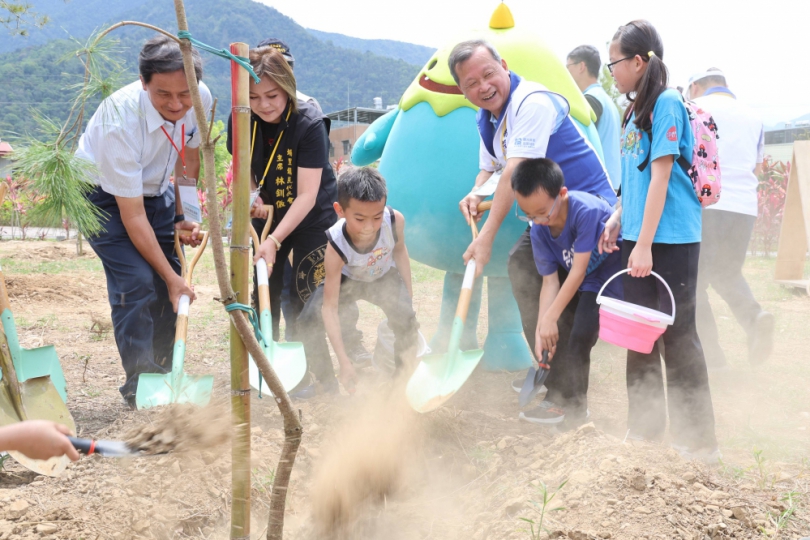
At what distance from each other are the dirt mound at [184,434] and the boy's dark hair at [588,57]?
11.4 ft

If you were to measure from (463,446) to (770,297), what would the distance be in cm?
482

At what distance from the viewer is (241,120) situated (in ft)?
4.63

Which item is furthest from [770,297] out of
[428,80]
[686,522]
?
[686,522]

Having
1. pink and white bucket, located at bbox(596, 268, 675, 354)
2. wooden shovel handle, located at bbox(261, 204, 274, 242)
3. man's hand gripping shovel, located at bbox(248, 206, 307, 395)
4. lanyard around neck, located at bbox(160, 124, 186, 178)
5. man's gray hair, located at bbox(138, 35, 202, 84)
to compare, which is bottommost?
man's hand gripping shovel, located at bbox(248, 206, 307, 395)

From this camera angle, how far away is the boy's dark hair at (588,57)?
411 centimetres

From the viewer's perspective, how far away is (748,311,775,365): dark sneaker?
371cm

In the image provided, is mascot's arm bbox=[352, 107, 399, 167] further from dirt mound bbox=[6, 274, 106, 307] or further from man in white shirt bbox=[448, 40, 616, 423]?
dirt mound bbox=[6, 274, 106, 307]

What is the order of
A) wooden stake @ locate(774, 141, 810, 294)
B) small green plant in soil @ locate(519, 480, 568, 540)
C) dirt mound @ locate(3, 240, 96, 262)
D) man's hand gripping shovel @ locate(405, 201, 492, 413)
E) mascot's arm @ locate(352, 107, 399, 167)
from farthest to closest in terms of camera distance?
dirt mound @ locate(3, 240, 96, 262), wooden stake @ locate(774, 141, 810, 294), mascot's arm @ locate(352, 107, 399, 167), man's hand gripping shovel @ locate(405, 201, 492, 413), small green plant in soil @ locate(519, 480, 568, 540)

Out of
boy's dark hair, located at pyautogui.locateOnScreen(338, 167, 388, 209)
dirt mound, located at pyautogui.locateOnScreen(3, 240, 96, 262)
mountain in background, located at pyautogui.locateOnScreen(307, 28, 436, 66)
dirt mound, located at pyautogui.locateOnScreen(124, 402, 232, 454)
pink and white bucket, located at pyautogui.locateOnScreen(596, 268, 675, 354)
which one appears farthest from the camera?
mountain in background, located at pyautogui.locateOnScreen(307, 28, 436, 66)

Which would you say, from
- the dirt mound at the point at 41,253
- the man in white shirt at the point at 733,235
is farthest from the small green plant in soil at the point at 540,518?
the dirt mound at the point at 41,253

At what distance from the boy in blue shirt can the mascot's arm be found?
55.1 inches

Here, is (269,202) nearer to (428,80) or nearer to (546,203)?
(428,80)

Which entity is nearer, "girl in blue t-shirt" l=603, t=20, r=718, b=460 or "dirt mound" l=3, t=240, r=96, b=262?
"girl in blue t-shirt" l=603, t=20, r=718, b=460

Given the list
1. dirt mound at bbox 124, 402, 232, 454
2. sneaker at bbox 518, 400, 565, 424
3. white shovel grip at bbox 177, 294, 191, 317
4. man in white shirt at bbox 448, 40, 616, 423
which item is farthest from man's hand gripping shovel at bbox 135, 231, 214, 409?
sneaker at bbox 518, 400, 565, 424
